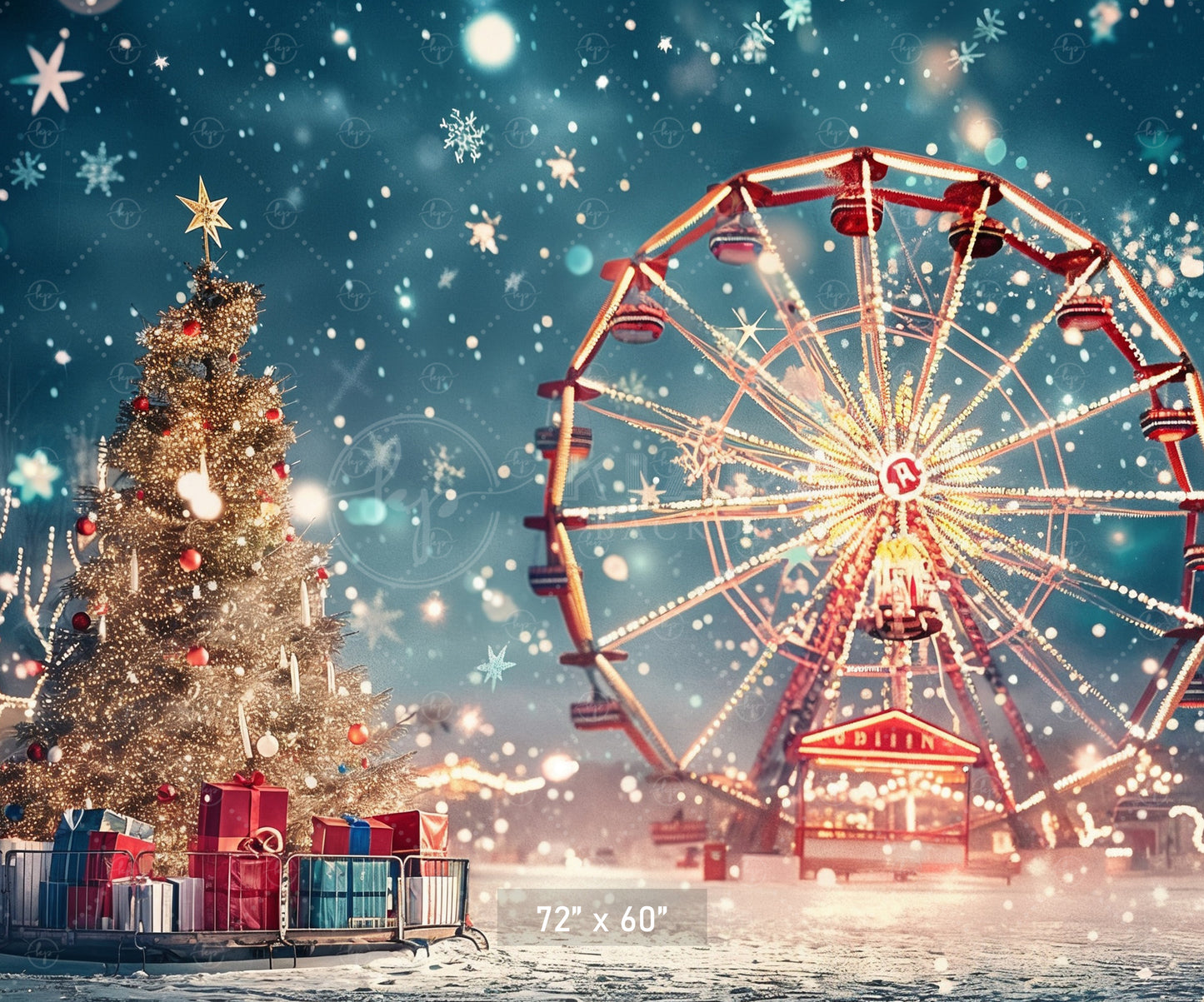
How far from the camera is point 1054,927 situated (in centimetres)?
1291

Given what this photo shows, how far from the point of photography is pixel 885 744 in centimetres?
1822

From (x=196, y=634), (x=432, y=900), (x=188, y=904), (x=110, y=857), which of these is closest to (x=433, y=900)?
(x=432, y=900)

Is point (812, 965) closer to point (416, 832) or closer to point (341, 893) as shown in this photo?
point (416, 832)

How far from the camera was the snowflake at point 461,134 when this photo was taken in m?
17.8

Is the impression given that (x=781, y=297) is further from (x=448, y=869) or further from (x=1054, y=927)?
(x=448, y=869)

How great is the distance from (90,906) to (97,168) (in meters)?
11.3

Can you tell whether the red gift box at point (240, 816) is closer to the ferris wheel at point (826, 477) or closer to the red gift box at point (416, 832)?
the red gift box at point (416, 832)

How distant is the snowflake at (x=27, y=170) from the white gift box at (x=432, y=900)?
439 inches

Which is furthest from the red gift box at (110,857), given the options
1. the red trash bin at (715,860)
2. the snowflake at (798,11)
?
the snowflake at (798,11)

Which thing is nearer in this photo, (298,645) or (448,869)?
(448,869)

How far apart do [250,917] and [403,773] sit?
11.0ft

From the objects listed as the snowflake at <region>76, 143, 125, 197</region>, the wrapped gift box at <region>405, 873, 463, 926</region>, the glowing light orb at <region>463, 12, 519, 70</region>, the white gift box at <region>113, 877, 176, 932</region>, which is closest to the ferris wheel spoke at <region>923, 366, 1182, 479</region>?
the glowing light orb at <region>463, 12, 519, 70</region>

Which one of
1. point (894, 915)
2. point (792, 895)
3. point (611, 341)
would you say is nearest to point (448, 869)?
point (894, 915)

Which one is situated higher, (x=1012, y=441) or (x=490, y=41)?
(x=490, y=41)
